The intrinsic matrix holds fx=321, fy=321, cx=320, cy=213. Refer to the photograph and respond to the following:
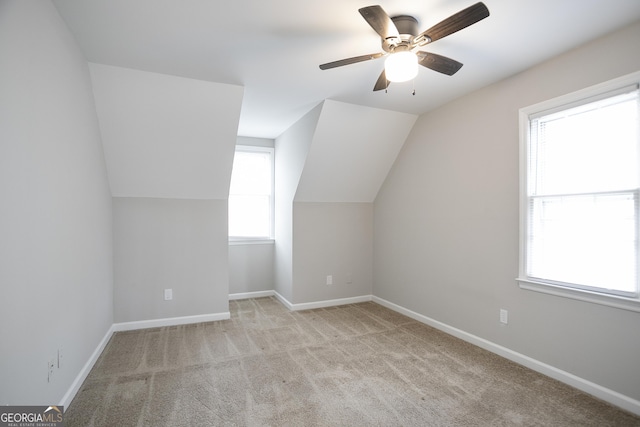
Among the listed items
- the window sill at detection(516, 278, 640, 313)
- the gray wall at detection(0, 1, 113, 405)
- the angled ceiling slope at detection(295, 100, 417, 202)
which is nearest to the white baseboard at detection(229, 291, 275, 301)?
the angled ceiling slope at detection(295, 100, 417, 202)

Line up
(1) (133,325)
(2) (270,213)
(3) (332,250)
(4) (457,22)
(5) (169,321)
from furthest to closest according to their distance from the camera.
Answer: (2) (270,213), (3) (332,250), (5) (169,321), (1) (133,325), (4) (457,22)

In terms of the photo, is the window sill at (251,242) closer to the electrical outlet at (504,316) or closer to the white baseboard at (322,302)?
the white baseboard at (322,302)

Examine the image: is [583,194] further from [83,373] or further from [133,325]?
[133,325]

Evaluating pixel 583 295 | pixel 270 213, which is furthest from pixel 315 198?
pixel 583 295

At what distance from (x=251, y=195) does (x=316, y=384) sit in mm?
3143

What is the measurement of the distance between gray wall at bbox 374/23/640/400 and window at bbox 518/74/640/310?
109 mm

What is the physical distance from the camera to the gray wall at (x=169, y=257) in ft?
11.8

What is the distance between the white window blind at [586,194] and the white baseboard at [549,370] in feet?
2.23

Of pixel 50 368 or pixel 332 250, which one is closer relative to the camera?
pixel 50 368

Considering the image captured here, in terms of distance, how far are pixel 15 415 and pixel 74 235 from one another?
1156mm

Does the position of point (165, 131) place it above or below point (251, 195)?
above

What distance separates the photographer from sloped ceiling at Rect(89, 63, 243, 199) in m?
2.85

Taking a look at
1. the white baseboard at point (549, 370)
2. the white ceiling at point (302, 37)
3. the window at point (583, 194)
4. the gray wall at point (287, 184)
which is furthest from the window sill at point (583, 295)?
the gray wall at point (287, 184)

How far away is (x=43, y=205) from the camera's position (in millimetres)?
1819
